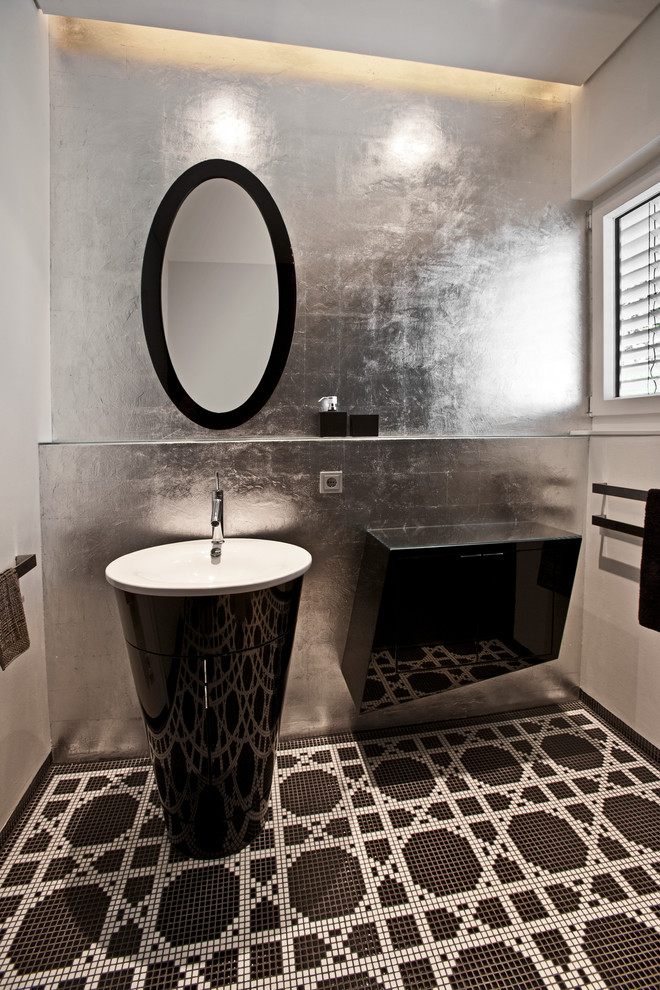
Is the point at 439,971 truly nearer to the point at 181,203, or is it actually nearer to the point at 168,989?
the point at 168,989

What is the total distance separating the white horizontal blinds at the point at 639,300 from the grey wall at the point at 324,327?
0.19 meters

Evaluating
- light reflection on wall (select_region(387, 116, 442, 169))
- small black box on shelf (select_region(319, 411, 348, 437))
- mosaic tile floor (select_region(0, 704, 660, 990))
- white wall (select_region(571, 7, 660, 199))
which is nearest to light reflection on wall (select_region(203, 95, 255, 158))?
light reflection on wall (select_region(387, 116, 442, 169))

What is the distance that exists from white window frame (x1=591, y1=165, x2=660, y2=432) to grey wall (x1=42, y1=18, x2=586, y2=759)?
7cm

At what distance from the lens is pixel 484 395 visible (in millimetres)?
2180

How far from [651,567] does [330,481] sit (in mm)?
1183

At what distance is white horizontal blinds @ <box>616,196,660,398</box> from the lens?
194cm

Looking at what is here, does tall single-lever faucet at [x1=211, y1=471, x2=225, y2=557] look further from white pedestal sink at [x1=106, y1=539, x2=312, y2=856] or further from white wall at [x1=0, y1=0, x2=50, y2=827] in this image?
white wall at [x1=0, y1=0, x2=50, y2=827]

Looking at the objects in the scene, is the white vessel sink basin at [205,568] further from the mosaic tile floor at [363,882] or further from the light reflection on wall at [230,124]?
the light reflection on wall at [230,124]

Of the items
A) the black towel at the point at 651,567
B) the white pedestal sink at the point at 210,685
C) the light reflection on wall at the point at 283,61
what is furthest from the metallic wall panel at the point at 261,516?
the light reflection on wall at the point at 283,61

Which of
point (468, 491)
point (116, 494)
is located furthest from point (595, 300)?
point (116, 494)

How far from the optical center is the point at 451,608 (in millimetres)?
1744

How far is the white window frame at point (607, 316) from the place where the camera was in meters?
2.04

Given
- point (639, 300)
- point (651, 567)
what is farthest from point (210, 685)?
point (639, 300)

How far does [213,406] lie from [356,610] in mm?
988
